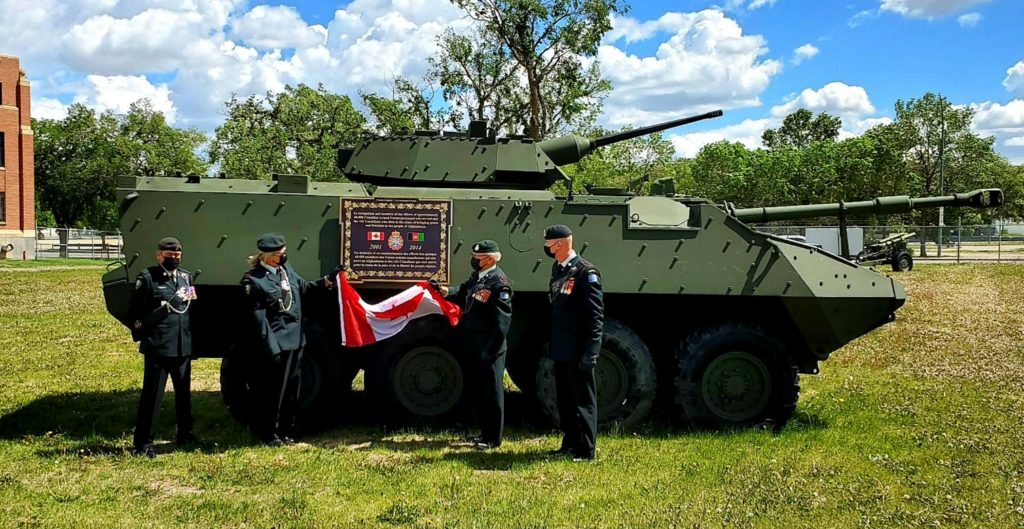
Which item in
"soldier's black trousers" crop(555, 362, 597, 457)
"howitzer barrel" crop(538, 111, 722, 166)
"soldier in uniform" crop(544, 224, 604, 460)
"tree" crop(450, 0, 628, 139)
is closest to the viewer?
"soldier in uniform" crop(544, 224, 604, 460)

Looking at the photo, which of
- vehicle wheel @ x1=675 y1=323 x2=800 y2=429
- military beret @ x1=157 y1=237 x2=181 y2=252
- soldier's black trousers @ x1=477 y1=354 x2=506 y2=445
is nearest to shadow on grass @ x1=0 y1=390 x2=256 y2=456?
military beret @ x1=157 y1=237 x2=181 y2=252

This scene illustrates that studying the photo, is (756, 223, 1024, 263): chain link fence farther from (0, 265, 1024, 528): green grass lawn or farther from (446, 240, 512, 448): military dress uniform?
(446, 240, 512, 448): military dress uniform

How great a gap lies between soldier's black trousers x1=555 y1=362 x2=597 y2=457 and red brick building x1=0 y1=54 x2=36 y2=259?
134ft

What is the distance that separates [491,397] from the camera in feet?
24.4

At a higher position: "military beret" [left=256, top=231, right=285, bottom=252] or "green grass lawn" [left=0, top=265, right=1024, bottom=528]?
"military beret" [left=256, top=231, right=285, bottom=252]

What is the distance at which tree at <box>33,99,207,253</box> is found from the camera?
56.8 meters

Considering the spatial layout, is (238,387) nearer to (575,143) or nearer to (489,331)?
(489,331)

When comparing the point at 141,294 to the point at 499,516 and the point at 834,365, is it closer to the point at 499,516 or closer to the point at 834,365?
the point at 499,516

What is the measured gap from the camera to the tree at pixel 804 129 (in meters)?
75.5

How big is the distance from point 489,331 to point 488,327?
0.04m

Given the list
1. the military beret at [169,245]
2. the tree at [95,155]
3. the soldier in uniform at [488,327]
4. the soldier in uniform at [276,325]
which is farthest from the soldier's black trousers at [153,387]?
the tree at [95,155]

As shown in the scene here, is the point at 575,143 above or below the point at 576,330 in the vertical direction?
above

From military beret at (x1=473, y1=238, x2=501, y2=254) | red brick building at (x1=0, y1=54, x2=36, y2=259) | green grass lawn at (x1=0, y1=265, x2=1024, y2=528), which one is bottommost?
green grass lawn at (x1=0, y1=265, x2=1024, y2=528)

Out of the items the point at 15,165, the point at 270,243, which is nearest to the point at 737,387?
the point at 270,243
